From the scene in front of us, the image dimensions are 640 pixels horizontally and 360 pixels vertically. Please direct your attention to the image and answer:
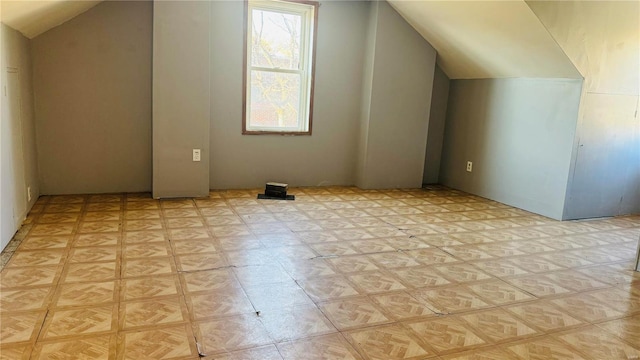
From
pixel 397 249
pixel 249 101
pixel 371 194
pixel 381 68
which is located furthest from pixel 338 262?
pixel 381 68

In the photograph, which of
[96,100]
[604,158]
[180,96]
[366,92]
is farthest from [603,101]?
[96,100]

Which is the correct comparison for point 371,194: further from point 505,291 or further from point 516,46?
point 505,291

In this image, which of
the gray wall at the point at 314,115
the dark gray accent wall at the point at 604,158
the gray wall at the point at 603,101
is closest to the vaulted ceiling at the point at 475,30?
the gray wall at the point at 603,101

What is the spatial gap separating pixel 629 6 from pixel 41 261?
15.5 feet

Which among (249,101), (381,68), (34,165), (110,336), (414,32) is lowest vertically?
(110,336)

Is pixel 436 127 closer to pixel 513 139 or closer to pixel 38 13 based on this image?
pixel 513 139

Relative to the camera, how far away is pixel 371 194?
16.4 ft

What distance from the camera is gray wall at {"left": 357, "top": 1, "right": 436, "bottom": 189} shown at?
16.3ft

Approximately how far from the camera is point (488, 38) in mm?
4309

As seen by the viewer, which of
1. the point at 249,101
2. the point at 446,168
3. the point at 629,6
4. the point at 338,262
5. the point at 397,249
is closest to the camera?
the point at 338,262

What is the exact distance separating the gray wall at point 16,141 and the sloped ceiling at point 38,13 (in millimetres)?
76

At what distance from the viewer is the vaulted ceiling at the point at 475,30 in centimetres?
346

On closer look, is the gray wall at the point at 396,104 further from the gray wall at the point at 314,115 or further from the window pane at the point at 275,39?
the window pane at the point at 275,39

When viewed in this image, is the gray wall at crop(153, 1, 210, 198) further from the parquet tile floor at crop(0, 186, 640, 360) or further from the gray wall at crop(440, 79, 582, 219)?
the gray wall at crop(440, 79, 582, 219)
